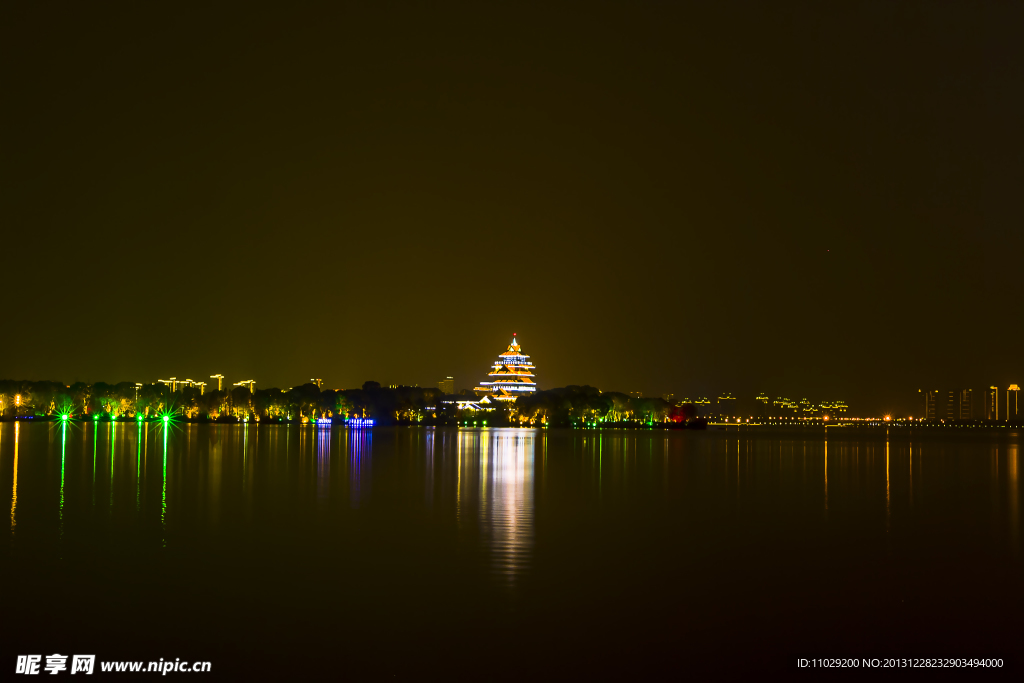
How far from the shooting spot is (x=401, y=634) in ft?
30.8

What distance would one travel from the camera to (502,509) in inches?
779

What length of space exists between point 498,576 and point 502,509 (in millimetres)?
7493

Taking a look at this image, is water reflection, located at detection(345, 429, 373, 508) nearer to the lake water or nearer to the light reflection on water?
the light reflection on water

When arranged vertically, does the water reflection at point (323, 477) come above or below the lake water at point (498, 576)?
below

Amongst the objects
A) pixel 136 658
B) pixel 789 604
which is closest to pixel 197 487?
pixel 136 658

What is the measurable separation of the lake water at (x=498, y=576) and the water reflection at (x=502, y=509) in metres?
0.09

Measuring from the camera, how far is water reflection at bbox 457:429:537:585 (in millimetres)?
13574

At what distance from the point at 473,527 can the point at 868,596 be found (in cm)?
761

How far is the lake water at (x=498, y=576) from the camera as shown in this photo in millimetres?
8961

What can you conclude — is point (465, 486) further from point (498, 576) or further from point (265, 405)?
point (265, 405)

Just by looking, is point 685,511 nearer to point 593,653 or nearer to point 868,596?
point 868,596

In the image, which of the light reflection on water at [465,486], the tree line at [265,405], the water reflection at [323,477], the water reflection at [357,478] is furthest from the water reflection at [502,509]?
the tree line at [265,405]

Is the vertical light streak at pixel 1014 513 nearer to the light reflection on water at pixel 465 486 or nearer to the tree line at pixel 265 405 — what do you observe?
the light reflection on water at pixel 465 486

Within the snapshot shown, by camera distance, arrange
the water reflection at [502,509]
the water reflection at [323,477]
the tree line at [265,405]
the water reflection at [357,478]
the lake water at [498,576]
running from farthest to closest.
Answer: the tree line at [265,405], the water reflection at [323,477], the water reflection at [357,478], the water reflection at [502,509], the lake water at [498,576]
